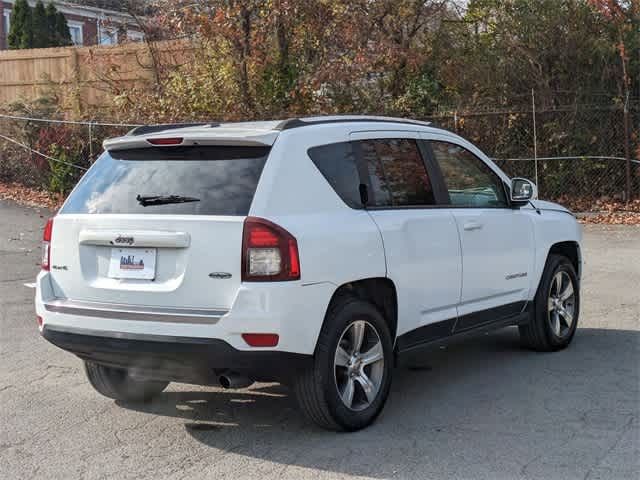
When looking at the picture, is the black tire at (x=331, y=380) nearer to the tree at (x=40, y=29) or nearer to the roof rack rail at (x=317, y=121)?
the roof rack rail at (x=317, y=121)

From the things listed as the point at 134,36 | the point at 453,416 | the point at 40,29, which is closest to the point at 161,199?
the point at 453,416

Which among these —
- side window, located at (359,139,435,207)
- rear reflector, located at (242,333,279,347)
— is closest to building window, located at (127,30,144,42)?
side window, located at (359,139,435,207)

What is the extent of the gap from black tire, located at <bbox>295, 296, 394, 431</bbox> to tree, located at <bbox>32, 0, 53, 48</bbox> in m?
29.0

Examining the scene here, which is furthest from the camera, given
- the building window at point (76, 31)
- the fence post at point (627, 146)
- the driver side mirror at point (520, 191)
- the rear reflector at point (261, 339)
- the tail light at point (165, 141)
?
the building window at point (76, 31)

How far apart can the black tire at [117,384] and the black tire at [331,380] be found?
4.36 ft

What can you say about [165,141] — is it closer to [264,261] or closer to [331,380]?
[264,261]

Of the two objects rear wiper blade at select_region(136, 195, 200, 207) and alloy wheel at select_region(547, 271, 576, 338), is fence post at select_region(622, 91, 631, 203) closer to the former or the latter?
alloy wheel at select_region(547, 271, 576, 338)

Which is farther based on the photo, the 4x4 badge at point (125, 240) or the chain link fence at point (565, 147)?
the chain link fence at point (565, 147)

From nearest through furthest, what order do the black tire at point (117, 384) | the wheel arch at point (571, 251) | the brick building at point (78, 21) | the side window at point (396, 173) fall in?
the side window at point (396, 173), the black tire at point (117, 384), the wheel arch at point (571, 251), the brick building at point (78, 21)

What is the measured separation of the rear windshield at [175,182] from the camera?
5281 mm

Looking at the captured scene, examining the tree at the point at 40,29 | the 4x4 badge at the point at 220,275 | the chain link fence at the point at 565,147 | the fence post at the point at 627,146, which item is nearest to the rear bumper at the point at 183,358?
the 4x4 badge at the point at 220,275

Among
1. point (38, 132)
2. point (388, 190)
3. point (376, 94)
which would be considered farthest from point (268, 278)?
point (38, 132)

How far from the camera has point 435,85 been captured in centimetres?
1795

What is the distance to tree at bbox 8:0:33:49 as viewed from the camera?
32.0 m
